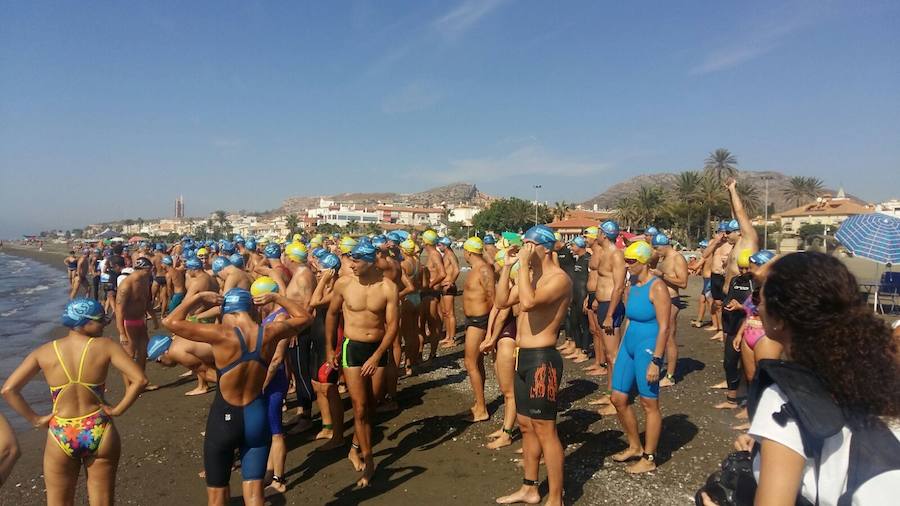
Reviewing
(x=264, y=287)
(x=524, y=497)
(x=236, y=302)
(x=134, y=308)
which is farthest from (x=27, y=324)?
(x=524, y=497)

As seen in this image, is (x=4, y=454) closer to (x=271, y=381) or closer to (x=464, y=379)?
(x=271, y=381)

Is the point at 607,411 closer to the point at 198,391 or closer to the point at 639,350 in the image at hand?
the point at 639,350

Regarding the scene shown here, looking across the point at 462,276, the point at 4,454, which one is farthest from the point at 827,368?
the point at 462,276

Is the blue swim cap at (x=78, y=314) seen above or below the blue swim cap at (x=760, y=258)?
below

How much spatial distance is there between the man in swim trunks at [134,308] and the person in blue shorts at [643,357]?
712 centimetres

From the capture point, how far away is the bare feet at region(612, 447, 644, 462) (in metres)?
4.80

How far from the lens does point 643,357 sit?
4.57m

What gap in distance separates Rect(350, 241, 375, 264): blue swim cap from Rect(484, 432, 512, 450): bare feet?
2.37 metres

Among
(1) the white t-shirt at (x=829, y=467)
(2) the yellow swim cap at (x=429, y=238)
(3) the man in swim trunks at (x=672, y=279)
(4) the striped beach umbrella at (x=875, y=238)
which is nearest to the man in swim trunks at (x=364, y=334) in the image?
(1) the white t-shirt at (x=829, y=467)

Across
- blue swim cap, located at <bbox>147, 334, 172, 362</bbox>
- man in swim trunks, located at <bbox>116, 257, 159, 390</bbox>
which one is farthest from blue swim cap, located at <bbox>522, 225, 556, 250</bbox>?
man in swim trunks, located at <bbox>116, 257, 159, 390</bbox>

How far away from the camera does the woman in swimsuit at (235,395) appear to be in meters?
3.43

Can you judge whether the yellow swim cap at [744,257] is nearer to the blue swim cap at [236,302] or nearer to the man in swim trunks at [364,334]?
the man in swim trunks at [364,334]

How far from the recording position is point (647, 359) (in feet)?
14.9

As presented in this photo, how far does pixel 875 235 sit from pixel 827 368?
9.95m
